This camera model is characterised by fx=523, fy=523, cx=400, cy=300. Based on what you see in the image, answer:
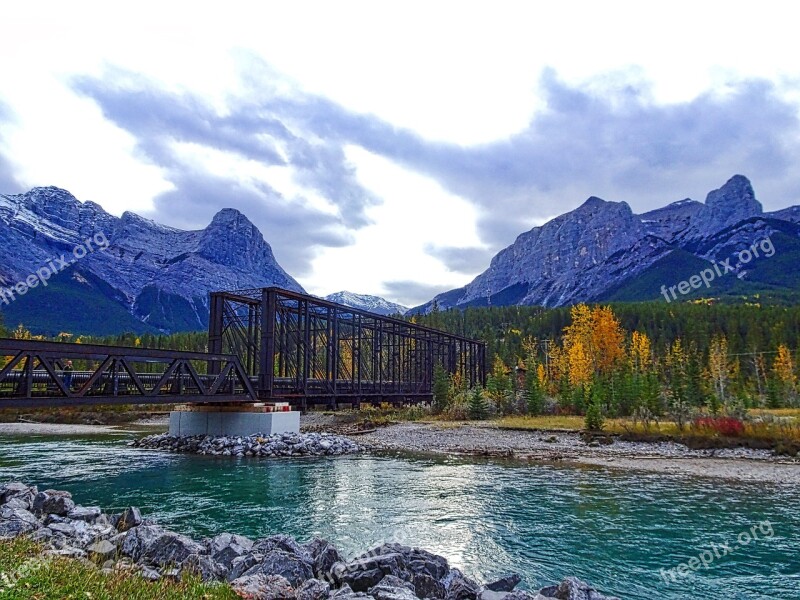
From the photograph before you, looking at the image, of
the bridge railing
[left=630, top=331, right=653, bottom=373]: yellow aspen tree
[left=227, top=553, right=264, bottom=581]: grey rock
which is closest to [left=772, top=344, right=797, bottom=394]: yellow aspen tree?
[left=630, top=331, right=653, bottom=373]: yellow aspen tree

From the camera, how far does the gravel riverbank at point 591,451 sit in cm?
2556

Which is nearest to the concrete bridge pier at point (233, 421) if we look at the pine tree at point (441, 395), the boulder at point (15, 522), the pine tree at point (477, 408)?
the pine tree at point (477, 408)

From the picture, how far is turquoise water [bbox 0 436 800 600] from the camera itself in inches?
482

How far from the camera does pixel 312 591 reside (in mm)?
8602

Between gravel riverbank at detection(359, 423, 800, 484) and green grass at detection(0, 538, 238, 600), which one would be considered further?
gravel riverbank at detection(359, 423, 800, 484)

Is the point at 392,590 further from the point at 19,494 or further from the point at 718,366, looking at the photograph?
the point at 718,366

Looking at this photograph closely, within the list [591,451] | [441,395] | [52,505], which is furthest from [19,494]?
[441,395]

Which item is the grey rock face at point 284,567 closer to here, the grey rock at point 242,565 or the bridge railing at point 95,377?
the grey rock at point 242,565

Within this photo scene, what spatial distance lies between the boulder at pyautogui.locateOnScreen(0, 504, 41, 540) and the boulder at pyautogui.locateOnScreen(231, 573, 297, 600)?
601 cm

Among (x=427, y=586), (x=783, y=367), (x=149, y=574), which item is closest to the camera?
(x=149, y=574)

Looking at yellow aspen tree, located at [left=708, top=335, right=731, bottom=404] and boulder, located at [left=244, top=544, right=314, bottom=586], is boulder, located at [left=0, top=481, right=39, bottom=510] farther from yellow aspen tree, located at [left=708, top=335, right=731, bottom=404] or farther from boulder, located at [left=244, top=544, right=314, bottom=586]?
yellow aspen tree, located at [left=708, top=335, right=731, bottom=404]

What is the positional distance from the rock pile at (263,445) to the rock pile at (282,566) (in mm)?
21230

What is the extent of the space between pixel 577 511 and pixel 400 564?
960cm

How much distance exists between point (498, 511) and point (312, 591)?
10304 millimetres
